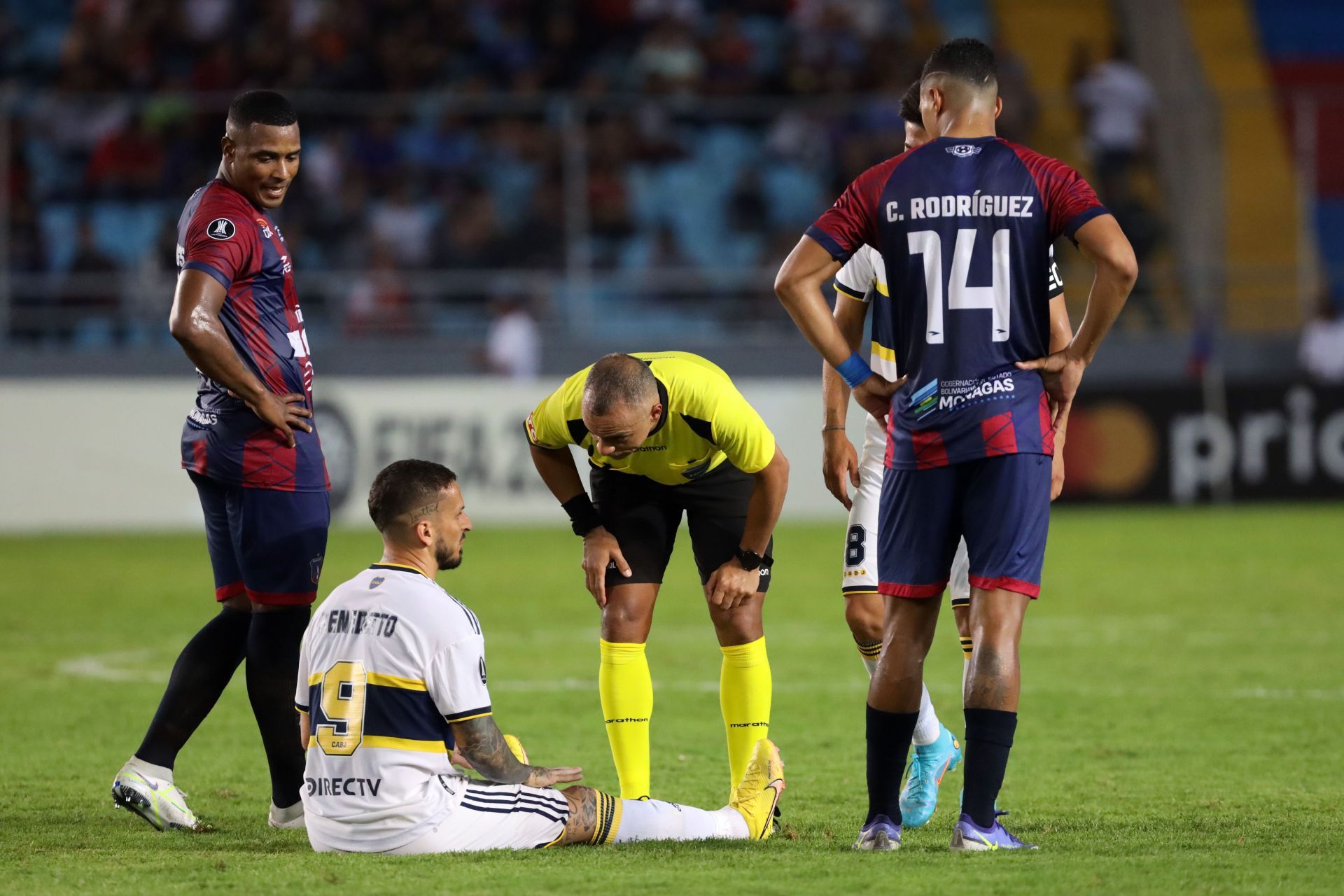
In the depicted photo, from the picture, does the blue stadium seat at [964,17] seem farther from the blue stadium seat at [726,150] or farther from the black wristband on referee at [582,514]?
the black wristband on referee at [582,514]

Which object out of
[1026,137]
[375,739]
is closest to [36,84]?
[1026,137]

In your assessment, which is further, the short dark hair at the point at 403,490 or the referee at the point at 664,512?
the referee at the point at 664,512

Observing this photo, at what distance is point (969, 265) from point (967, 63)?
2.02ft

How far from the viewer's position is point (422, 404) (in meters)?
17.9

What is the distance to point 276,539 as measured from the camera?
5.86 metres

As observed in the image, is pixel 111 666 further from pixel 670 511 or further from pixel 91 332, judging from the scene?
pixel 91 332

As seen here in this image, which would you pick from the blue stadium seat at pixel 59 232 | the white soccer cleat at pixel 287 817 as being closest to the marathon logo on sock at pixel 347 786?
the white soccer cleat at pixel 287 817

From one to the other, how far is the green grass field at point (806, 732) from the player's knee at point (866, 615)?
22.5 inches

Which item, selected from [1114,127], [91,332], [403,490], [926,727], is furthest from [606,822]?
[1114,127]

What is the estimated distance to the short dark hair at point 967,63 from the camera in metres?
5.09

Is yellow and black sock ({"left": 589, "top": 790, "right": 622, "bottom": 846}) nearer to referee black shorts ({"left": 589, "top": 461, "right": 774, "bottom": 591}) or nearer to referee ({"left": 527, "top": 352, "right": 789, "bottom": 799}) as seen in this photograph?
referee ({"left": 527, "top": 352, "right": 789, "bottom": 799})

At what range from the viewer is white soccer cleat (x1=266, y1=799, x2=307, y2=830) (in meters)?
5.79

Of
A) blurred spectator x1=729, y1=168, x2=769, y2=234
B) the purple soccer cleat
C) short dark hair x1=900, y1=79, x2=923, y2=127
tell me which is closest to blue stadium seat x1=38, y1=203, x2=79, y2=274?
blurred spectator x1=729, y1=168, x2=769, y2=234

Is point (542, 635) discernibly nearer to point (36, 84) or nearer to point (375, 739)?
point (375, 739)
